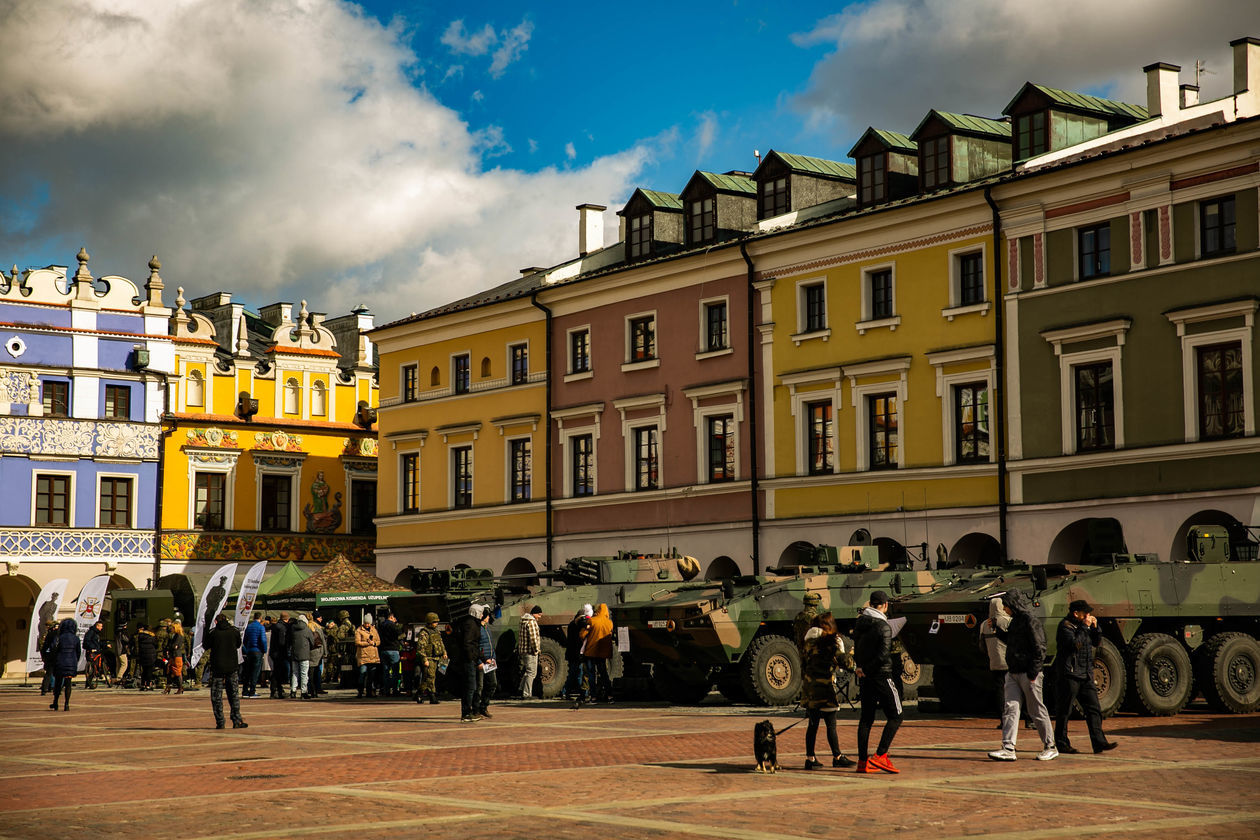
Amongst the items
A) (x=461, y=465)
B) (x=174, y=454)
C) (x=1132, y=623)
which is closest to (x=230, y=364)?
(x=174, y=454)

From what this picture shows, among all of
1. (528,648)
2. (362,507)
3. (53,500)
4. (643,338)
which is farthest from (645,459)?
(53,500)

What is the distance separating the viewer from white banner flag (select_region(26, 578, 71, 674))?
38719mm

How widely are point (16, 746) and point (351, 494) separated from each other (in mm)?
35105

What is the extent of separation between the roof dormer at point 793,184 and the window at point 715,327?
2765 mm

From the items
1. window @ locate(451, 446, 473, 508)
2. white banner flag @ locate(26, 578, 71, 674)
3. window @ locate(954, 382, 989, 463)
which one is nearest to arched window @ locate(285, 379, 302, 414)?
window @ locate(451, 446, 473, 508)

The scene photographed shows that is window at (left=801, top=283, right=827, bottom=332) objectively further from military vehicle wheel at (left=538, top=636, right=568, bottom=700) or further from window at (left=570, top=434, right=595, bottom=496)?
military vehicle wheel at (left=538, top=636, right=568, bottom=700)

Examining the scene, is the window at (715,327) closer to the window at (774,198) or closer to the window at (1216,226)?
the window at (774,198)

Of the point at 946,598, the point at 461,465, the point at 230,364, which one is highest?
the point at 230,364

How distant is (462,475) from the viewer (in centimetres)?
4509

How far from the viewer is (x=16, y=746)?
1898 centimetres

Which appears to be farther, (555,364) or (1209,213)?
(555,364)

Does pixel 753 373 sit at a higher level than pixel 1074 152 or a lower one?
lower

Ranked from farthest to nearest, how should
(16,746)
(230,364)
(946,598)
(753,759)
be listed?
(230,364) → (946,598) → (16,746) → (753,759)

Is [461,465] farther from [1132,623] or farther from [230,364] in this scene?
[1132,623]
